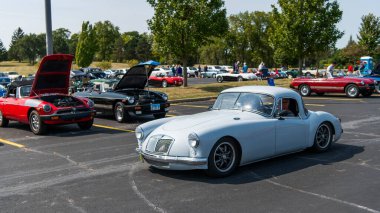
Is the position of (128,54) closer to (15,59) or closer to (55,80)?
(15,59)

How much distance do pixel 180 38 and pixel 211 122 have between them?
63.8 ft

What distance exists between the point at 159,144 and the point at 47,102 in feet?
19.4

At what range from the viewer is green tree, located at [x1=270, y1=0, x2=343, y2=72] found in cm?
2903

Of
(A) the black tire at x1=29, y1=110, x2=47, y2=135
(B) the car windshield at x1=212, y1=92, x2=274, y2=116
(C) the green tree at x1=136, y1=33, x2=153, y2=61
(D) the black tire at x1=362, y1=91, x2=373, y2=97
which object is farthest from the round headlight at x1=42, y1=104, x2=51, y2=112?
(C) the green tree at x1=136, y1=33, x2=153, y2=61

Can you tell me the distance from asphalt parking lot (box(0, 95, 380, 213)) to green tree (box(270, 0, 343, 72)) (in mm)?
21115

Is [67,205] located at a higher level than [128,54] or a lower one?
lower

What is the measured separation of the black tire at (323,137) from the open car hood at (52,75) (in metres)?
7.50

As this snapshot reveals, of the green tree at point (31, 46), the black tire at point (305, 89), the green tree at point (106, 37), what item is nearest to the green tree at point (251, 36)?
the green tree at point (106, 37)

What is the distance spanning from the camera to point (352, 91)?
20281 millimetres

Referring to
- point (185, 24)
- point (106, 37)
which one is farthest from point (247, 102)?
point (106, 37)

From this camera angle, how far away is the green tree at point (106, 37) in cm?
9925

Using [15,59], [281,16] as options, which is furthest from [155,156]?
[15,59]

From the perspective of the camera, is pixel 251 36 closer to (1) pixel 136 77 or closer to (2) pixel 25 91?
(1) pixel 136 77

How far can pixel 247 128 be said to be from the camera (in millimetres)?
6629
